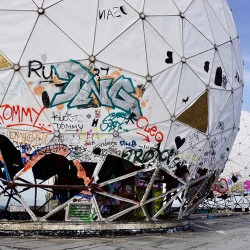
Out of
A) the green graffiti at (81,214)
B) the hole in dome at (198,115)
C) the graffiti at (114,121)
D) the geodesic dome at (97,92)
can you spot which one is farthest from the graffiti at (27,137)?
the hole in dome at (198,115)

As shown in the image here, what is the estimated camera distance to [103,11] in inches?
464

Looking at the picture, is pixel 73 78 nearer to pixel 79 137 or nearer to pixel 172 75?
pixel 79 137

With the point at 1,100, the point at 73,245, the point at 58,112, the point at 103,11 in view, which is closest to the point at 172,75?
the point at 103,11

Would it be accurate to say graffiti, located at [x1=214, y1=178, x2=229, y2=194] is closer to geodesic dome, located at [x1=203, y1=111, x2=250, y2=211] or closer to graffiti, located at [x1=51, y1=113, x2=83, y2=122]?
geodesic dome, located at [x1=203, y1=111, x2=250, y2=211]

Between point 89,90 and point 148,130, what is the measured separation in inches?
79.0

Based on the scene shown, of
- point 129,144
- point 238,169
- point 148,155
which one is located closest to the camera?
point 129,144

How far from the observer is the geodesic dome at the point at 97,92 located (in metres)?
11.3

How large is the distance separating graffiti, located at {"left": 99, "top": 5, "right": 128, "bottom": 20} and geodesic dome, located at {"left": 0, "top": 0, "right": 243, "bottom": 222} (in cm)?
3

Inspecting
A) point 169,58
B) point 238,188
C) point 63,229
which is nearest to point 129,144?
point 169,58

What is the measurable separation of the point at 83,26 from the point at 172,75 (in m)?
2.86

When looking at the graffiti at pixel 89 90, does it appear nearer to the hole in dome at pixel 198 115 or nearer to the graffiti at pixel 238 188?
the hole in dome at pixel 198 115

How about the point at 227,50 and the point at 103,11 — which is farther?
the point at 227,50

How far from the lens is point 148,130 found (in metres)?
12.1

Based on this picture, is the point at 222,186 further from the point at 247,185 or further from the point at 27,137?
the point at 27,137
